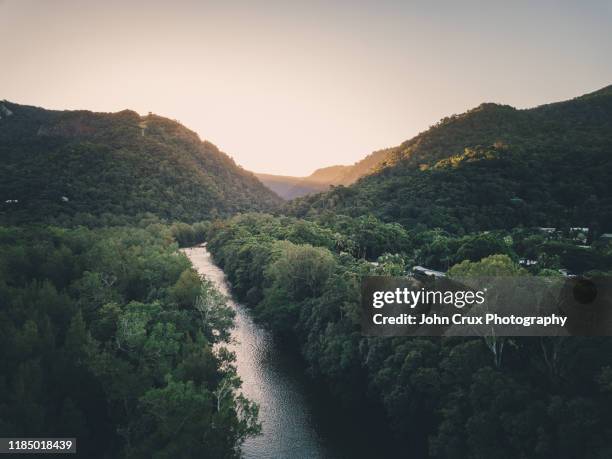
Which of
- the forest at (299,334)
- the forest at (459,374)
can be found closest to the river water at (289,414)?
the forest at (299,334)

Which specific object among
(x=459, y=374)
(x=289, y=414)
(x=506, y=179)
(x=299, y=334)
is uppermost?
(x=506, y=179)

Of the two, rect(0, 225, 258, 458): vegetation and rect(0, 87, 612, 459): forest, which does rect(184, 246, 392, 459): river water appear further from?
rect(0, 225, 258, 458): vegetation

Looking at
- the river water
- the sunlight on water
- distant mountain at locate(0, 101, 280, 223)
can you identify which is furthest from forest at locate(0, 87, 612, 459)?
the sunlight on water

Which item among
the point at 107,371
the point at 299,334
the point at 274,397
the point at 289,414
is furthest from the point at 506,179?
the point at 107,371

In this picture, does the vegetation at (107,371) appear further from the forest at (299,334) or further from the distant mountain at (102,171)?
the distant mountain at (102,171)

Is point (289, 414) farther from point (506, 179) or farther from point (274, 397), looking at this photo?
point (506, 179)
